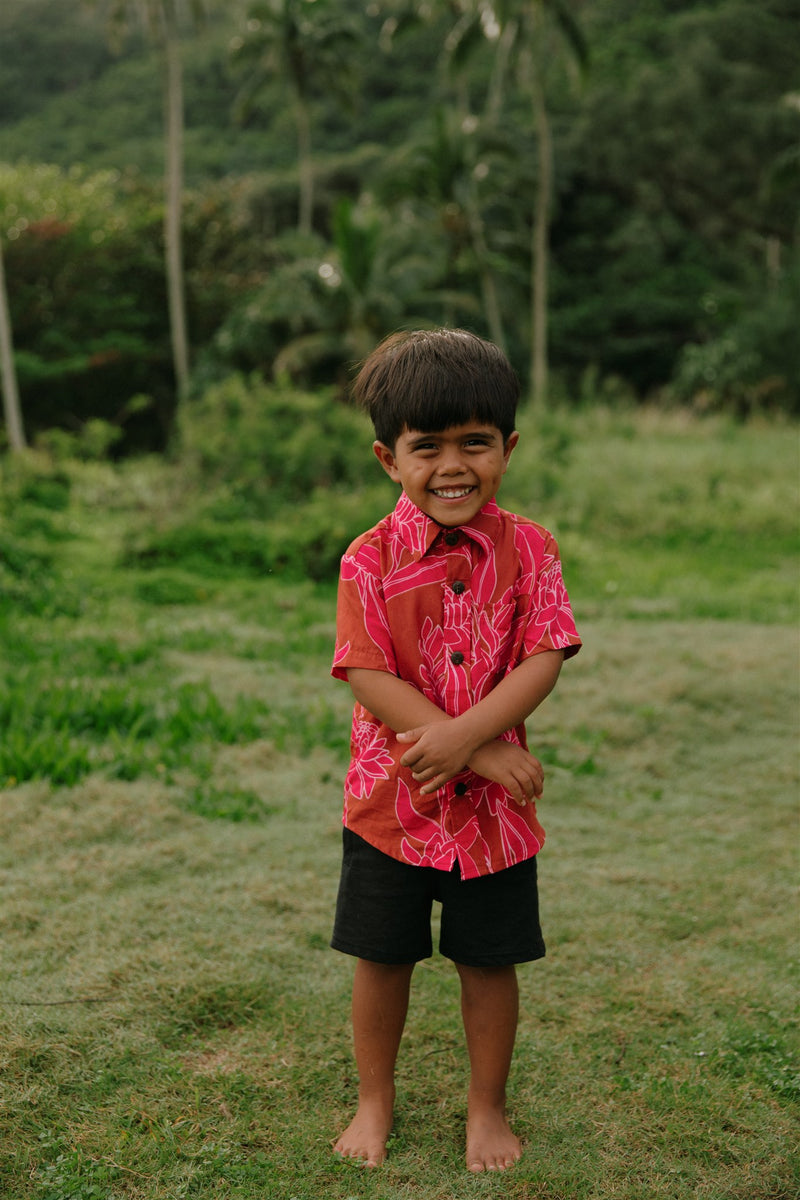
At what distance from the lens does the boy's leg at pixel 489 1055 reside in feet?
6.67

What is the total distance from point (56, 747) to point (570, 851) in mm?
1937

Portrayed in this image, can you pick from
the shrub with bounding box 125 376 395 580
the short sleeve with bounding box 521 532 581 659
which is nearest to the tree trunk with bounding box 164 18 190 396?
the shrub with bounding box 125 376 395 580

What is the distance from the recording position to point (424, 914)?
6.60ft

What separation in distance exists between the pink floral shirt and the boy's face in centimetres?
5

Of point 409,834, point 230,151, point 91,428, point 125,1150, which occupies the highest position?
point 230,151

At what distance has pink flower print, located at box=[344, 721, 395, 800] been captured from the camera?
1.96 meters

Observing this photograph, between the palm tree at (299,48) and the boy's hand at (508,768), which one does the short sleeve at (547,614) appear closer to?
the boy's hand at (508,768)

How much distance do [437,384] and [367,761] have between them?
70 centimetres

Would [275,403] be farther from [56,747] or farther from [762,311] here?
[762,311]

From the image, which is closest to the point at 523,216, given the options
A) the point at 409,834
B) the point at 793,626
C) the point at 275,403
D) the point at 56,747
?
the point at 275,403

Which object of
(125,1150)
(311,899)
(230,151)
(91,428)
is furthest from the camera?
(230,151)

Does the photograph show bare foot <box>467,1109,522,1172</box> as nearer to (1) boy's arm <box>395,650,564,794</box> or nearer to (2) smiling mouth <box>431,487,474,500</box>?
(1) boy's arm <box>395,650,564,794</box>

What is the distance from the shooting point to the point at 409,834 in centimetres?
193

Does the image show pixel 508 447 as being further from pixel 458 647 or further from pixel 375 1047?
pixel 375 1047
